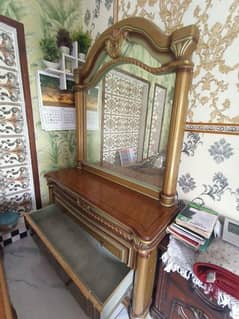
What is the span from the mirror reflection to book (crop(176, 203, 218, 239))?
194 millimetres

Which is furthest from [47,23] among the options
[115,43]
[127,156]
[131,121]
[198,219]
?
[198,219]

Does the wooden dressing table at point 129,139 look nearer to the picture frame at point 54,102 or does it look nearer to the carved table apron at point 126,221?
the carved table apron at point 126,221

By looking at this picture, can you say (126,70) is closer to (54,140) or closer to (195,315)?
(54,140)

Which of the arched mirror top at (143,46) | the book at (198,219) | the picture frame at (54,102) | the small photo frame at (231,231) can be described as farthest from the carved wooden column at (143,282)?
the picture frame at (54,102)

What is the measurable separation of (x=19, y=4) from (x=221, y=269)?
1.81 m

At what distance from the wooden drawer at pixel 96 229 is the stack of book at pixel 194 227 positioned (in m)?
0.22

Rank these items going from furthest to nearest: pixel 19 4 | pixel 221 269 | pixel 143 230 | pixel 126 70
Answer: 1. pixel 19 4
2. pixel 126 70
3. pixel 143 230
4. pixel 221 269

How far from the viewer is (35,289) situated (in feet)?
3.45

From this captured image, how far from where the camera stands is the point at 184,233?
672 millimetres

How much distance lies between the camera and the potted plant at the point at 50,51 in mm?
1128

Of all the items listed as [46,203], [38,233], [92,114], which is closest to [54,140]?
[92,114]

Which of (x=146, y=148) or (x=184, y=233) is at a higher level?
(x=146, y=148)

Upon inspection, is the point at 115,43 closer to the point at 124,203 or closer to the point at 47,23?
the point at 47,23

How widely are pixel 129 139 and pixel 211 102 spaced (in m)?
0.47
